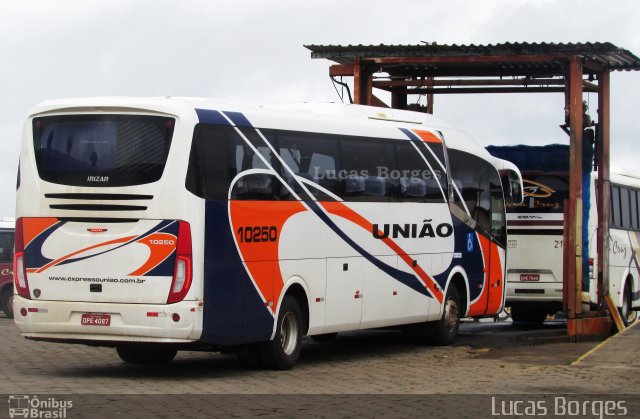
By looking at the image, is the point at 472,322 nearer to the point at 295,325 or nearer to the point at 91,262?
the point at 295,325

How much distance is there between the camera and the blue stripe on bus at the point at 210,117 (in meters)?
15.5

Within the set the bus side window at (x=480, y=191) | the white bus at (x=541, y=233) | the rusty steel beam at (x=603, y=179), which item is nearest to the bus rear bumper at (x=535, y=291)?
the white bus at (x=541, y=233)

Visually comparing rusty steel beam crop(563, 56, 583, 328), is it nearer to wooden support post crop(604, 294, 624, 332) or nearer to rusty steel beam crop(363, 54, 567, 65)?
rusty steel beam crop(363, 54, 567, 65)

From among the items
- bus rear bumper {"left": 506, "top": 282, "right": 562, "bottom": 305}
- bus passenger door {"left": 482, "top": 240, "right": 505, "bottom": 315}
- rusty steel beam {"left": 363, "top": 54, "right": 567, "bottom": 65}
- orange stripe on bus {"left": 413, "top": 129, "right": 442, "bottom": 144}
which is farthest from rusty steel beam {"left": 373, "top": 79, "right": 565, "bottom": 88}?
orange stripe on bus {"left": 413, "top": 129, "right": 442, "bottom": 144}

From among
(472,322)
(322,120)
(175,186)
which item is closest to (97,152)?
(175,186)

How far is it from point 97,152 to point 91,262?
1.26m

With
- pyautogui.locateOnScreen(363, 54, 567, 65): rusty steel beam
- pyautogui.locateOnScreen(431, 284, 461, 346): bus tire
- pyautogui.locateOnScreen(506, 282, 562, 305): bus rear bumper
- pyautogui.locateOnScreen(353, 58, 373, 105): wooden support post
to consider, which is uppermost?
pyautogui.locateOnScreen(363, 54, 567, 65): rusty steel beam

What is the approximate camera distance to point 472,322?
32938 mm

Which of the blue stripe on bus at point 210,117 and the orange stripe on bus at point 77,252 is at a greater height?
the blue stripe on bus at point 210,117

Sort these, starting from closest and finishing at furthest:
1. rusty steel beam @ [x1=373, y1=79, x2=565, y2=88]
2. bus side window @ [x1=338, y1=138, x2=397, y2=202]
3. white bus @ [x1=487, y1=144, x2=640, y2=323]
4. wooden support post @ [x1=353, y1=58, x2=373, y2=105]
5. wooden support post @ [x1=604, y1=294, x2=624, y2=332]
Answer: bus side window @ [x1=338, y1=138, x2=397, y2=202]
wooden support post @ [x1=353, y1=58, x2=373, y2=105]
wooden support post @ [x1=604, y1=294, x2=624, y2=332]
white bus @ [x1=487, y1=144, x2=640, y2=323]
rusty steel beam @ [x1=373, y1=79, x2=565, y2=88]

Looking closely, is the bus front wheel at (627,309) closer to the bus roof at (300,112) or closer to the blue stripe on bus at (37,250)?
the bus roof at (300,112)

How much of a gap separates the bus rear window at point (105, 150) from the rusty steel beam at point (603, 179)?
13347 mm

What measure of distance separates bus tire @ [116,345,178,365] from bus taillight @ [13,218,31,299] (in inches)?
76.6

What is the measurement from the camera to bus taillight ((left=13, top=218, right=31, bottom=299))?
1580 centimetres
